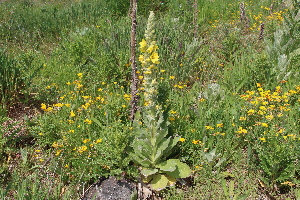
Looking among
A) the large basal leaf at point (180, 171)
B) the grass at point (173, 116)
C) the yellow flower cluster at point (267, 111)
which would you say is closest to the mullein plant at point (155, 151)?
the large basal leaf at point (180, 171)

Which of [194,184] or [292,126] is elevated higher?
[292,126]

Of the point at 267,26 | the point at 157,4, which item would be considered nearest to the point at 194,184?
the point at 267,26

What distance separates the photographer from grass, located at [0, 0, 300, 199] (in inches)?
108

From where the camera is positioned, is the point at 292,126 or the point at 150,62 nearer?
the point at 150,62

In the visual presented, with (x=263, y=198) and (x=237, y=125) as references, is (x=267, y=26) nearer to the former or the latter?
(x=237, y=125)

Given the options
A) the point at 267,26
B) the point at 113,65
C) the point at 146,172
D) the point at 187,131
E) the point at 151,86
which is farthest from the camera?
the point at 267,26

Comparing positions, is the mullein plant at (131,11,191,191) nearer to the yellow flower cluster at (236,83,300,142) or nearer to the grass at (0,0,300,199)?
the grass at (0,0,300,199)

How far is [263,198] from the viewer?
8.94ft

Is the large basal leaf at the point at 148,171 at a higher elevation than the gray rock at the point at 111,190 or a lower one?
higher

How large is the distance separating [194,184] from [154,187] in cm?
44

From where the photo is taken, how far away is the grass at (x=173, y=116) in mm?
2748

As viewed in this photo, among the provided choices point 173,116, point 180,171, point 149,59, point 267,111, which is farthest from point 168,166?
point 267,111

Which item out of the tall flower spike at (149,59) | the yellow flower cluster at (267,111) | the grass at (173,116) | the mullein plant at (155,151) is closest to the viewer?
the tall flower spike at (149,59)

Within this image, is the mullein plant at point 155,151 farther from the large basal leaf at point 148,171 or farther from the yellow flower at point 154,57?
the yellow flower at point 154,57
